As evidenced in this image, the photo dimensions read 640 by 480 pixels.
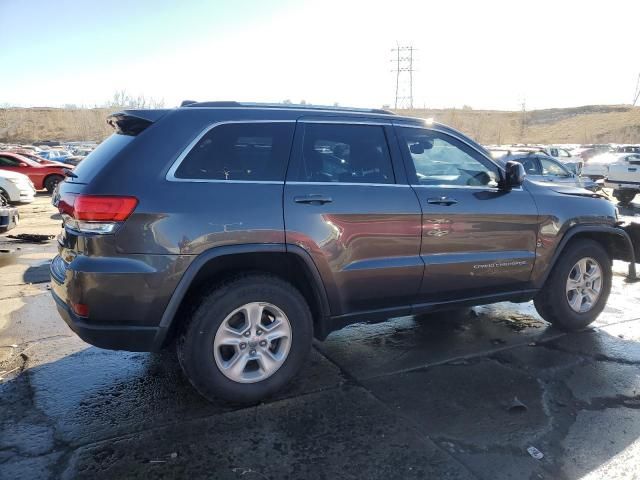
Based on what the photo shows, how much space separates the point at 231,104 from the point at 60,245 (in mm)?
1463

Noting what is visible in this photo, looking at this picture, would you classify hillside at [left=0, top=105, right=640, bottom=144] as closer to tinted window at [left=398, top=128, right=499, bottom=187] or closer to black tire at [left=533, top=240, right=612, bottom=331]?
black tire at [left=533, top=240, right=612, bottom=331]

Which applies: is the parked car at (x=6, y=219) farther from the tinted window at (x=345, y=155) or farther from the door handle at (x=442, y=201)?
the door handle at (x=442, y=201)

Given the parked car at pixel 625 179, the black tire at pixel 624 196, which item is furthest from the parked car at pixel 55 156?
the black tire at pixel 624 196

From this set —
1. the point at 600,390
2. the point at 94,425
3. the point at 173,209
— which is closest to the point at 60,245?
the point at 173,209

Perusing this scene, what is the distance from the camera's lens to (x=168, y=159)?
3.17m

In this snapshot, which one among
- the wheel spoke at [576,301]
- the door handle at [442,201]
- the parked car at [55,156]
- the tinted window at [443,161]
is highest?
the tinted window at [443,161]

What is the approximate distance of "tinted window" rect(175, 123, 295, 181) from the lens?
10.7 ft

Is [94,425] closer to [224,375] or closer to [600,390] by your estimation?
[224,375]

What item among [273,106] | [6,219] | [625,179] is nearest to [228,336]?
[273,106]

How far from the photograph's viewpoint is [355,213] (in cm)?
357

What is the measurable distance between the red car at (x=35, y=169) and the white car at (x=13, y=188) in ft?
14.5

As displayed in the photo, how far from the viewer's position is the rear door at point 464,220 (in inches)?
156

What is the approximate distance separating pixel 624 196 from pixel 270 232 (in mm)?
17026

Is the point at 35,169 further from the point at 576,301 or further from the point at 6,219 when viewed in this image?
the point at 576,301
